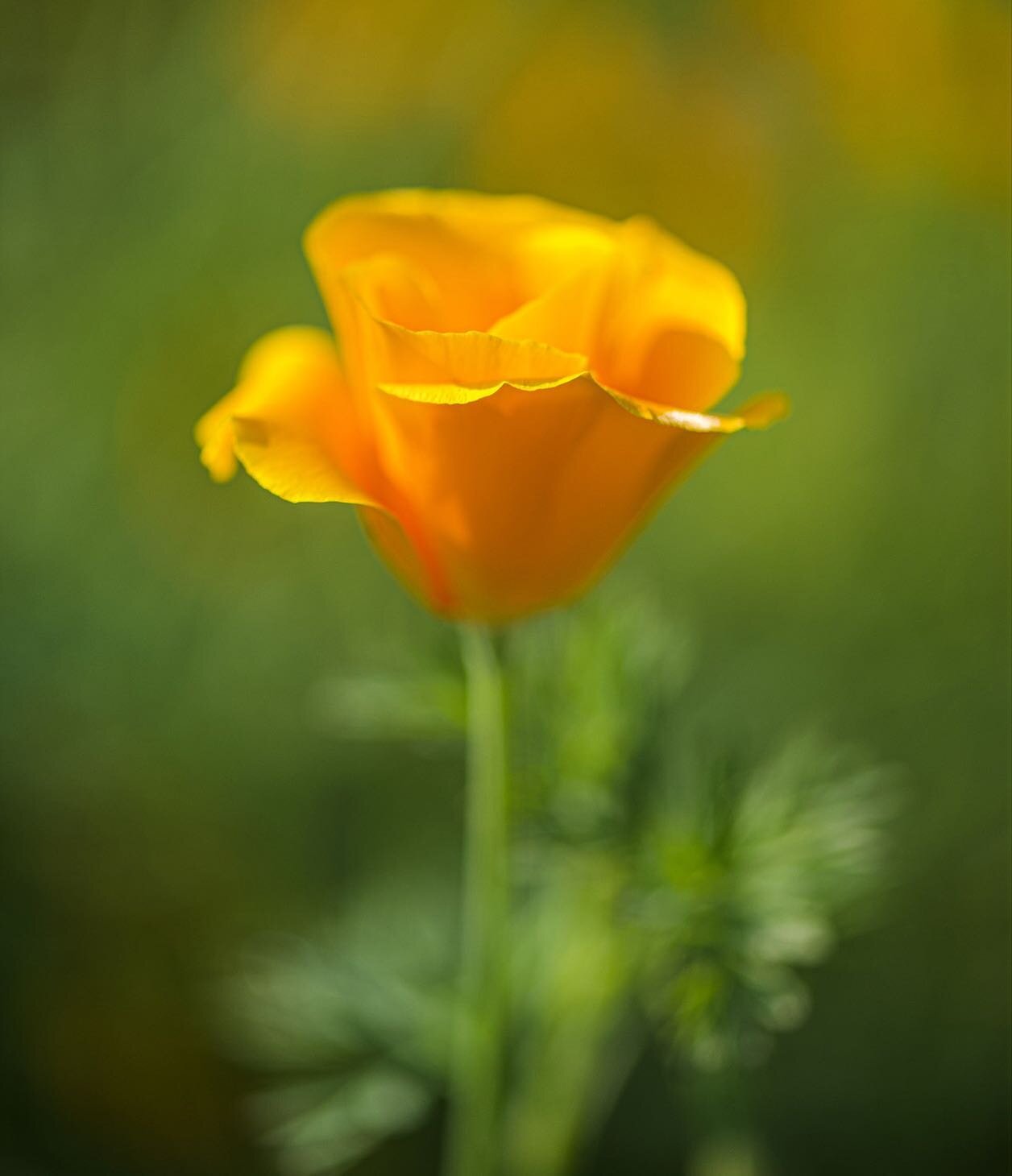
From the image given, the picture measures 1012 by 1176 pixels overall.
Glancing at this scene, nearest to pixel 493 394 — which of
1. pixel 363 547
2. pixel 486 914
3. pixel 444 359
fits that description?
pixel 444 359

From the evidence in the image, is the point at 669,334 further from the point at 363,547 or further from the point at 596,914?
the point at 363,547

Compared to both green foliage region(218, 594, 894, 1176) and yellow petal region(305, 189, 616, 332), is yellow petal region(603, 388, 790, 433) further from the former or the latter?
green foliage region(218, 594, 894, 1176)

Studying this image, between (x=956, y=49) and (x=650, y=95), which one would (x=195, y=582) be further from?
(x=956, y=49)

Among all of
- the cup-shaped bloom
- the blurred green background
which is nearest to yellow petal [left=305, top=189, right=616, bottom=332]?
the cup-shaped bloom

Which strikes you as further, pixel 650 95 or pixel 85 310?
pixel 650 95

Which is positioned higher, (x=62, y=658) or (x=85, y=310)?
(x=85, y=310)

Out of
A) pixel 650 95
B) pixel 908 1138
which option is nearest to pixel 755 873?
pixel 908 1138
